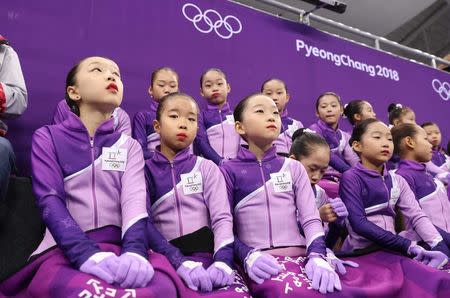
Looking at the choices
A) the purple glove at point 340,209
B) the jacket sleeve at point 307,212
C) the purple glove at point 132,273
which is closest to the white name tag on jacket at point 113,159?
the purple glove at point 132,273

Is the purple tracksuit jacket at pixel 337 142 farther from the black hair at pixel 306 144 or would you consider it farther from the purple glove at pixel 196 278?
the purple glove at pixel 196 278

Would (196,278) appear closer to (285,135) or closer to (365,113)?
(285,135)

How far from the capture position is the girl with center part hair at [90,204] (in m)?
1.18

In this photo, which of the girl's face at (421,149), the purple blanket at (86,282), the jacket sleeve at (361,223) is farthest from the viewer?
the girl's face at (421,149)

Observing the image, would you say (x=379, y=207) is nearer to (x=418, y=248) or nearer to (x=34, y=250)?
(x=418, y=248)

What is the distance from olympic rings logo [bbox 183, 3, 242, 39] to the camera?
341 cm

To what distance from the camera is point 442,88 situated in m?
4.91

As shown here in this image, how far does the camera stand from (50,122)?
2490mm

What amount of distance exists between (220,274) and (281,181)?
1.69 feet

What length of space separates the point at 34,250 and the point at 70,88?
59 cm

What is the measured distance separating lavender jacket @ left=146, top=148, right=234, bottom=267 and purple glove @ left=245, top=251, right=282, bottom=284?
0.11 m

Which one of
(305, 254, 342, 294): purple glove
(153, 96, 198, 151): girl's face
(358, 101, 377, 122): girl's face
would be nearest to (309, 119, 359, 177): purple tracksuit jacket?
(358, 101, 377, 122): girl's face

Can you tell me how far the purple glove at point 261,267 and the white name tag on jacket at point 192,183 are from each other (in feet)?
1.05

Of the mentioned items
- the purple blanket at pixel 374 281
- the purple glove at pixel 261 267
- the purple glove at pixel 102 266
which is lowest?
the purple blanket at pixel 374 281
